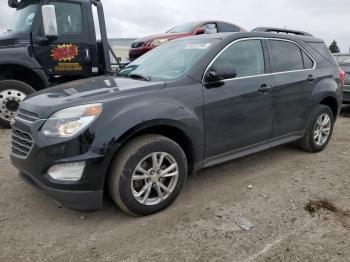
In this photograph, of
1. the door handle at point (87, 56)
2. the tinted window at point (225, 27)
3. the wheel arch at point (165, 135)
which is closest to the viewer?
the wheel arch at point (165, 135)

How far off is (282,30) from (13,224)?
14.3ft

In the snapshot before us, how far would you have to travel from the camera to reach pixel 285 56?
461 centimetres

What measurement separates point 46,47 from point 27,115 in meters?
3.48

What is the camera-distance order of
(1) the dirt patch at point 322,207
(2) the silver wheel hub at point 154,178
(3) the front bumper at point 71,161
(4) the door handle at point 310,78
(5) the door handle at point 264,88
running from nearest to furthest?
(3) the front bumper at point 71,161, (2) the silver wheel hub at point 154,178, (1) the dirt patch at point 322,207, (5) the door handle at point 264,88, (4) the door handle at point 310,78

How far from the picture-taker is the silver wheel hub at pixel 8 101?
6180 millimetres

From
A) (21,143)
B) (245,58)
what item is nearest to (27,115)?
(21,143)

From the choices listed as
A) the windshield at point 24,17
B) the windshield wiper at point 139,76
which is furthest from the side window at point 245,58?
the windshield at point 24,17

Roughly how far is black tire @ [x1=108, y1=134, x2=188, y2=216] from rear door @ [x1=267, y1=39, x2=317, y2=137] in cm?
166

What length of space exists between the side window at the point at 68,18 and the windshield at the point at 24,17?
15.7 inches

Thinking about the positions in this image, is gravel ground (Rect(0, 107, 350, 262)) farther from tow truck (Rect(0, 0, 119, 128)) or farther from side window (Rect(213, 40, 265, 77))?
tow truck (Rect(0, 0, 119, 128))

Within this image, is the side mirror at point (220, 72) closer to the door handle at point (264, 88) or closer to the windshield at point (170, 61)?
the windshield at point (170, 61)

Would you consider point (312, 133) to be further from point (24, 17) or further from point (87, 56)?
point (24, 17)

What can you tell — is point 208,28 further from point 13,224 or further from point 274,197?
point 13,224

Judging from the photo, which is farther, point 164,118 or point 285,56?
point 285,56
